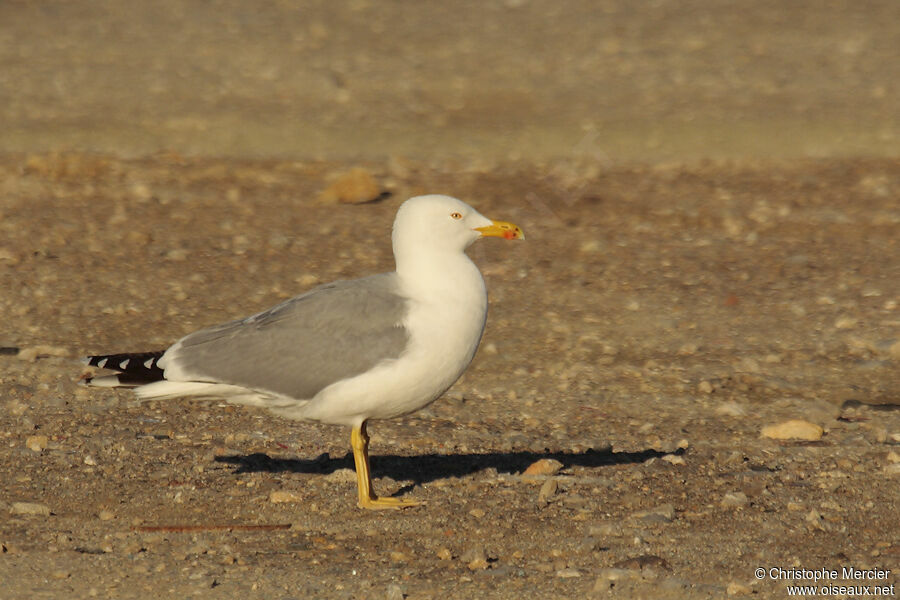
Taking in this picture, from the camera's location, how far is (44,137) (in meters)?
14.4

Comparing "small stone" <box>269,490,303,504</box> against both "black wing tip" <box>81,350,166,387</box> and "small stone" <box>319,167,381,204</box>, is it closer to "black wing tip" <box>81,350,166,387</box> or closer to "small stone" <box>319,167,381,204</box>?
"black wing tip" <box>81,350,166,387</box>

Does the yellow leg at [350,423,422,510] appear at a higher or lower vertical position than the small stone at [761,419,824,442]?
higher

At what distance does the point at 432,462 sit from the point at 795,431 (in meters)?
1.90

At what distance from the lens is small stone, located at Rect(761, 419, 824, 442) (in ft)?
24.0

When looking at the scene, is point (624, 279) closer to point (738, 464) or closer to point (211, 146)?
point (738, 464)

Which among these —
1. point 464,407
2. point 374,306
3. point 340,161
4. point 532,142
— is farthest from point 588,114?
point 374,306

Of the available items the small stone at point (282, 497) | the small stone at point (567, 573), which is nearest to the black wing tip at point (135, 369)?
the small stone at point (282, 497)

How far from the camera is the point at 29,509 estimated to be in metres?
6.05

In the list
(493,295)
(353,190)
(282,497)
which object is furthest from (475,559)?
(353,190)

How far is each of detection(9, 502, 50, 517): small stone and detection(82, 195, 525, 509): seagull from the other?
61cm

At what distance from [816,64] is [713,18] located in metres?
3.60

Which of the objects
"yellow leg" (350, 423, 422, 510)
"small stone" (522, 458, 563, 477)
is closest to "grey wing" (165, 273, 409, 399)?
"yellow leg" (350, 423, 422, 510)

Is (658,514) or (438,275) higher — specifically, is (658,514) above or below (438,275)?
below

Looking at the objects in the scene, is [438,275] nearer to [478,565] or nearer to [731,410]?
[478,565]
